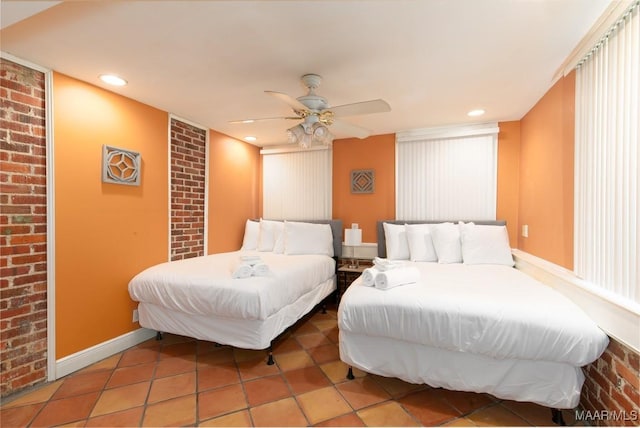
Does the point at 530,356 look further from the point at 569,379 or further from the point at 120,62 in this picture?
the point at 120,62

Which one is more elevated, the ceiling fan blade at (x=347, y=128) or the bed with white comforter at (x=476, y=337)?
the ceiling fan blade at (x=347, y=128)

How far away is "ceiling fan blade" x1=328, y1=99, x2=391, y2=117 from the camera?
6.76 ft

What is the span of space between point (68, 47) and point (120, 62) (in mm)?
290

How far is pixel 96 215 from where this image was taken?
2510 mm

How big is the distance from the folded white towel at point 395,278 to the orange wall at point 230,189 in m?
2.60

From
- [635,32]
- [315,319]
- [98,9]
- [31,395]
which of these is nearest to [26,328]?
[31,395]

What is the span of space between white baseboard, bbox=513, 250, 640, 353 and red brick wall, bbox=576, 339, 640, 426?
8 cm

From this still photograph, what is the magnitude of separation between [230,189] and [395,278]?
2.94m

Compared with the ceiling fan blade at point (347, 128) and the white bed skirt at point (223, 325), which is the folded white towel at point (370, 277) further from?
the ceiling fan blade at point (347, 128)

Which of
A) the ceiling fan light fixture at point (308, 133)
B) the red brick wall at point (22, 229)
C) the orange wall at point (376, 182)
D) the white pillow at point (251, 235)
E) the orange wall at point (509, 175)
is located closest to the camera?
the red brick wall at point (22, 229)

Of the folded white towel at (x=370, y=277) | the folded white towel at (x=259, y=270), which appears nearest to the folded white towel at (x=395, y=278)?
the folded white towel at (x=370, y=277)

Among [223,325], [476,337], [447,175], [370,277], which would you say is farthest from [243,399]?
[447,175]

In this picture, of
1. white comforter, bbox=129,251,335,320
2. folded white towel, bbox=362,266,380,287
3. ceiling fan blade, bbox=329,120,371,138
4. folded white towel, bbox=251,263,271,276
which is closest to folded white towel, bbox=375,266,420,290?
folded white towel, bbox=362,266,380,287

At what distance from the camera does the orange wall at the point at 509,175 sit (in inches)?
135
